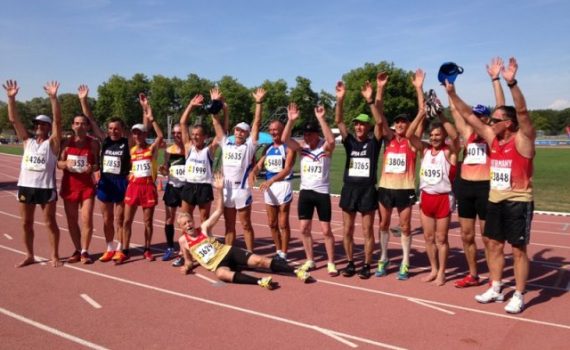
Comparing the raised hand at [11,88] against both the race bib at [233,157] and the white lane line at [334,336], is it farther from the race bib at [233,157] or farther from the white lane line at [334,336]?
the white lane line at [334,336]

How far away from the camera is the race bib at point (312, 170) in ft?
18.1

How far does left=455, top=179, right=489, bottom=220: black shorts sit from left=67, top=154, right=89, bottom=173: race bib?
15.9 ft

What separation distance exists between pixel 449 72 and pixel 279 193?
8.46ft

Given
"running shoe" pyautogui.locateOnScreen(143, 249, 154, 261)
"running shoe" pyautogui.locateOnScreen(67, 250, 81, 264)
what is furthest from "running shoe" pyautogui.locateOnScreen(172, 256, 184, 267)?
"running shoe" pyautogui.locateOnScreen(67, 250, 81, 264)

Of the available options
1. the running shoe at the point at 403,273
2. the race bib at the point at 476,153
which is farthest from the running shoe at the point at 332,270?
the race bib at the point at 476,153

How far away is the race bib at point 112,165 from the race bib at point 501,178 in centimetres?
475

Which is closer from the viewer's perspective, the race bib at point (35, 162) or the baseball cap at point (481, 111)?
the baseball cap at point (481, 111)

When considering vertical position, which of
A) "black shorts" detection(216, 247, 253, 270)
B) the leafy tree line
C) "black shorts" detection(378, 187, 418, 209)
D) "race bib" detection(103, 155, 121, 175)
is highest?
the leafy tree line

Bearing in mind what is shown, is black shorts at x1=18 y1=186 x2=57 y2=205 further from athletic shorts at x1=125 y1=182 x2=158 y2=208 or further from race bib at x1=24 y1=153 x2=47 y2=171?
athletic shorts at x1=125 y1=182 x2=158 y2=208

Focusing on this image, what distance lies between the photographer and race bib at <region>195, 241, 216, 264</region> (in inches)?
210

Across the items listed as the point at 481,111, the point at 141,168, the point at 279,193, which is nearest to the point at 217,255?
the point at 279,193

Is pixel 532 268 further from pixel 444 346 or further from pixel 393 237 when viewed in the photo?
pixel 444 346

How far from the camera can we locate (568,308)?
438cm

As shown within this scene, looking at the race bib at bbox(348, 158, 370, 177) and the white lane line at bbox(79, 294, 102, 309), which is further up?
the race bib at bbox(348, 158, 370, 177)
